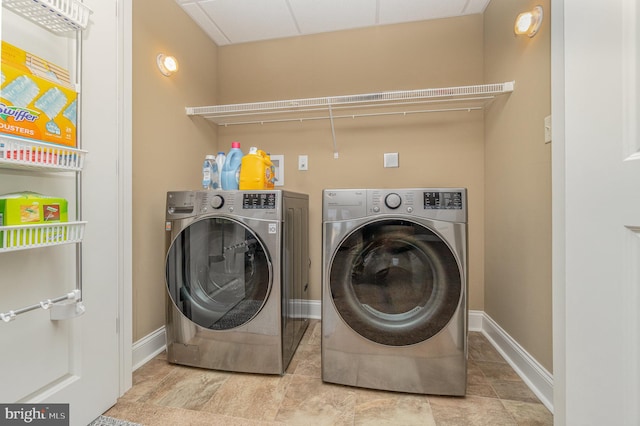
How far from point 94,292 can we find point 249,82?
6.22 ft

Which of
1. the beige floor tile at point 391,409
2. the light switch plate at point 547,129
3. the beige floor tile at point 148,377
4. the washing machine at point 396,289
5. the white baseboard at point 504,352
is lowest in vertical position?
the beige floor tile at point 391,409

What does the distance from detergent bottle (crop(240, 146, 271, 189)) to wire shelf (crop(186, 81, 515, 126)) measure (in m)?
0.47

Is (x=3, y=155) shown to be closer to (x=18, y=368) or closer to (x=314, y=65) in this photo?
(x=18, y=368)

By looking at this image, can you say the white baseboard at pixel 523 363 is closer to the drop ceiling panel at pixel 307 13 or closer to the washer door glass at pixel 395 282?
the washer door glass at pixel 395 282

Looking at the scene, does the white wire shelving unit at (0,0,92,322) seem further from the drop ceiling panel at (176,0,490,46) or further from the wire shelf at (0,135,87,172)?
the drop ceiling panel at (176,0,490,46)

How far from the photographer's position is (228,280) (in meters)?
1.45

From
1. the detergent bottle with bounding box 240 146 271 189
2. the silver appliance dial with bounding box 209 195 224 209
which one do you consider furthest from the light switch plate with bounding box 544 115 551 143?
the silver appliance dial with bounding box 209 195 224 209

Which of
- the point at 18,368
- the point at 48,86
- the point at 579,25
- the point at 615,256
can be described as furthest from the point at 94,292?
the point at 579,25

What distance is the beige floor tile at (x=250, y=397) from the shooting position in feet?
3.80

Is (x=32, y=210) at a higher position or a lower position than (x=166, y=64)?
lower

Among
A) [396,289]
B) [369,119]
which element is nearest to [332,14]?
[369,119]

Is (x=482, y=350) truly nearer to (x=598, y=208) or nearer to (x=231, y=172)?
(x=598, y=208)

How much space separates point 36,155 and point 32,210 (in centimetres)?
17

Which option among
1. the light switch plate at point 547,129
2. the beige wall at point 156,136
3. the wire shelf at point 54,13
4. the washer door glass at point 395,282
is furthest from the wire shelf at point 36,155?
the light switch plate at point 547,129
